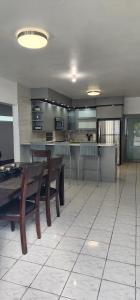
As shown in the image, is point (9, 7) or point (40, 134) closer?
point (9, 7)

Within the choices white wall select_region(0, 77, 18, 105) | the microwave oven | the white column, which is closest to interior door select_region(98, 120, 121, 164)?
the microwave oven

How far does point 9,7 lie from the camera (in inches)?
82.0

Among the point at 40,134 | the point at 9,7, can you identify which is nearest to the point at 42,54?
the point at 9,7

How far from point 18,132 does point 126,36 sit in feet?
12.5

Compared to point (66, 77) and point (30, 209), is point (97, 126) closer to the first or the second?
point (66, 77)

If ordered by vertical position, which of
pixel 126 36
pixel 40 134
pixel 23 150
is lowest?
pixel 23 150

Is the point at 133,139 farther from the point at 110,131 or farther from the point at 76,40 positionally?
the point at 76,40

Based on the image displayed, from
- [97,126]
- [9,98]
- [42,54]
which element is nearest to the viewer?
[42,54]

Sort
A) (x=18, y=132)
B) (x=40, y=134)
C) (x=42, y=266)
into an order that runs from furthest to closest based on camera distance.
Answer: (x=40, y=134) → (x=18, y=132) → (x=42, y=266)

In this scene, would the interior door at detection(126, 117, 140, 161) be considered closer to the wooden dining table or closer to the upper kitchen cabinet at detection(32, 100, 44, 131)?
the upper kitchen cabinet at detection(32, 100, 44, 131)

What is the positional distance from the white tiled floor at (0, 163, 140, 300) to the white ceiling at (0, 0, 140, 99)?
2552 mm

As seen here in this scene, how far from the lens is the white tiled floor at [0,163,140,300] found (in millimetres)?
1718

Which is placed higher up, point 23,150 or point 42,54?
point 42,54

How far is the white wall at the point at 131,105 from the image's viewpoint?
25.9ft
